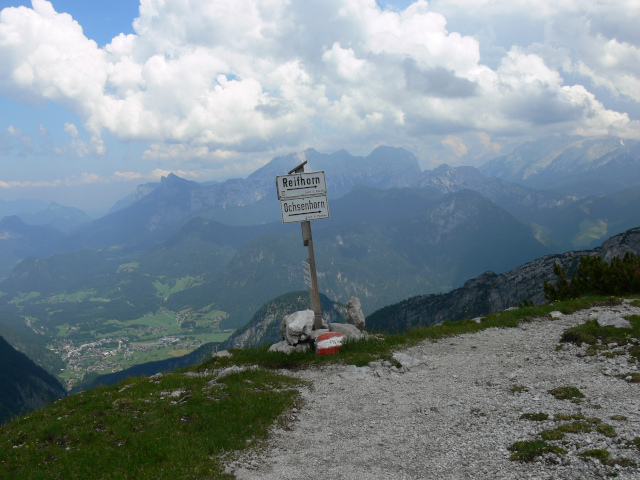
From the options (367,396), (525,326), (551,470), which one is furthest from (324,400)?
(525,326)

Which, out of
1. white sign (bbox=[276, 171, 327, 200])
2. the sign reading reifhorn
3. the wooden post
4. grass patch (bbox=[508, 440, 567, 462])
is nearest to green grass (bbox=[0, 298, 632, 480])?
grass patch (bbox=[508, 440, 567, 462])

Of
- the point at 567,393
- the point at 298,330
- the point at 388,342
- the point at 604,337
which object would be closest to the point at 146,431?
the point at 298,330

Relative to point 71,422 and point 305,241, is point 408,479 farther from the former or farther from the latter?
point 305,241

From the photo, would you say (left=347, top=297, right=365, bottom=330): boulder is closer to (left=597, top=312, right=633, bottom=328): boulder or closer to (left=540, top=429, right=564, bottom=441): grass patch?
(left=597, top=312, right=633, bottom=328): boulder

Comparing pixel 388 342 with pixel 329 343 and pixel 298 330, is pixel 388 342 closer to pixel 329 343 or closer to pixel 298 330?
pixel 329 343

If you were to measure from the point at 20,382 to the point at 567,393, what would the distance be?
225641mm

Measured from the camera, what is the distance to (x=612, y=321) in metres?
15.4

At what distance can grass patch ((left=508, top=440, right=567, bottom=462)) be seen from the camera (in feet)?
24.3

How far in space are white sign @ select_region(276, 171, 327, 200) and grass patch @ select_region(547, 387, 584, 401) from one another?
12.2m

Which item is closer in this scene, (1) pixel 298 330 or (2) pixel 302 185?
(1) pixel 298 330

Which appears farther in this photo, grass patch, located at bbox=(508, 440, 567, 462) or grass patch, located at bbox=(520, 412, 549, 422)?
grass patch, located at bbox=(520, 412, 549, 422)

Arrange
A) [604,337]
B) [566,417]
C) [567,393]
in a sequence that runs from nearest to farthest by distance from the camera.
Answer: [566,417], [567,393], [604,337]

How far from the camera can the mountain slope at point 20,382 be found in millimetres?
155000

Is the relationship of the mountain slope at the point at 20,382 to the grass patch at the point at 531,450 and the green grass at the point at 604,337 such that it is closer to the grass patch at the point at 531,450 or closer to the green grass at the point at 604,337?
the green grass at the point at 604,337
